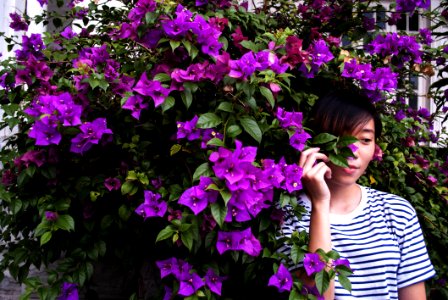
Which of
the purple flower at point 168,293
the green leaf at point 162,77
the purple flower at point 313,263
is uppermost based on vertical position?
the green leaf at point 162,77

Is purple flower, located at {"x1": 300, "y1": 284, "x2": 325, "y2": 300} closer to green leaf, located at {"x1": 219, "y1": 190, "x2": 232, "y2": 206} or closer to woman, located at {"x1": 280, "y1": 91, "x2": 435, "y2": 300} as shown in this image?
woman, located at {"x1": 280, "y1": 91, "x2": 435, "y2": 300}

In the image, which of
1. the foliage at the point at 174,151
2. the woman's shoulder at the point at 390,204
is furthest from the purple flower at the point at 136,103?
the woman's shoulder at the point at 390,204

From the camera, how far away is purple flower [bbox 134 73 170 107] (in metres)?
1.08

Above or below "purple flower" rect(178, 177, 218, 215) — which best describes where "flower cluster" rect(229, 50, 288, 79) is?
above

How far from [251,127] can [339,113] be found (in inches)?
15.7

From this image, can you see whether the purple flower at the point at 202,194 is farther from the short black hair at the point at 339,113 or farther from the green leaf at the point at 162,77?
the short black hair at the point at 339,113

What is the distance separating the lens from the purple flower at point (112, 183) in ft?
3.91

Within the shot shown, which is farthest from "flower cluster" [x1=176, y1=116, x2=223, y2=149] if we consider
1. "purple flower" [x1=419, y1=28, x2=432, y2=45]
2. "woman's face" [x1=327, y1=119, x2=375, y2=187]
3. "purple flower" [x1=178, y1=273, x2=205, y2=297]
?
"purple flower" [x1=419, y1=28, x2=432, y2=45]

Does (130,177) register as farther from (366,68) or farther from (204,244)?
(366,68)

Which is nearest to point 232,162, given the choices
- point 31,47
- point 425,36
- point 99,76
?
point 99,76

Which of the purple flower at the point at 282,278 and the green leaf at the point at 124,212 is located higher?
the green leaf at the point at 124,212

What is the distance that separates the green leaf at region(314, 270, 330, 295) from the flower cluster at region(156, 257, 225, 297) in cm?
24

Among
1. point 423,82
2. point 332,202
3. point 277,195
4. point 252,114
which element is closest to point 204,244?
point 277,195

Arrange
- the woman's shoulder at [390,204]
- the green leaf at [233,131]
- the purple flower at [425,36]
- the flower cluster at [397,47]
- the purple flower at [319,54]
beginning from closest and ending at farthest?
the green leaf at [233,131], the purple flower at [319,54], the woman's shoulder at [390,204], the flower cluster at [397,47], the purple flower at [425,36]
